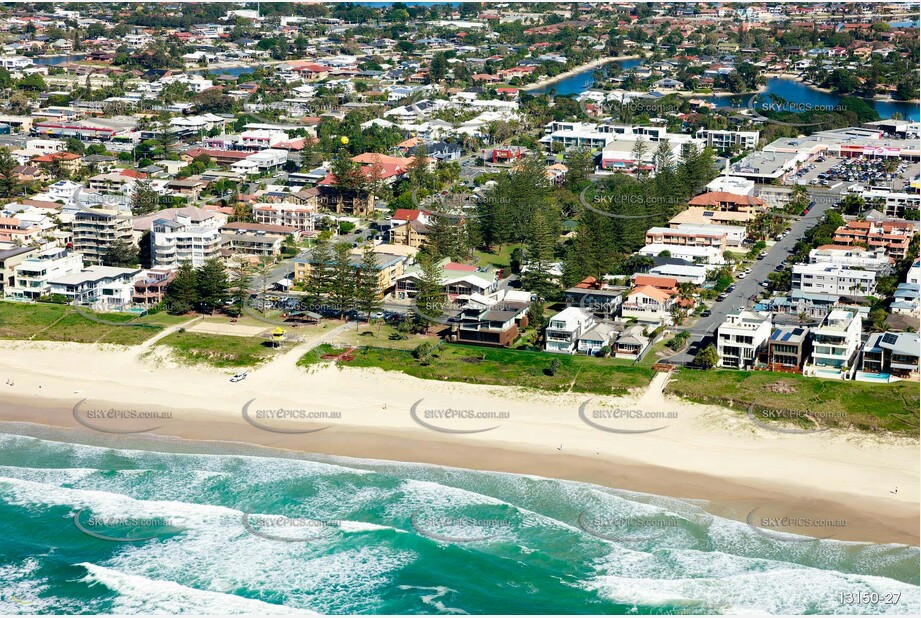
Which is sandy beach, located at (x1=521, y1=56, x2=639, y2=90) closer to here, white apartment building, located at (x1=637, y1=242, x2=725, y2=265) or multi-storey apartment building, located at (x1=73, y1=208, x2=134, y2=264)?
white apartment building, located at (x1=637, y1=242, x2=725, y2=265)

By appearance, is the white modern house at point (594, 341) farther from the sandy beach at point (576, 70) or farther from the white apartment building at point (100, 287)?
the sandy beach at point (576, 70)

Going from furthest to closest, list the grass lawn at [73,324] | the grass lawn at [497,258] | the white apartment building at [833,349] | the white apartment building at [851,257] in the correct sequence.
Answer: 1. the grass lawn at [497,258]
2. the white apartment building at [851,257]
3. the grass lawn at [73,324]
4. the white apartment building at [833,349]

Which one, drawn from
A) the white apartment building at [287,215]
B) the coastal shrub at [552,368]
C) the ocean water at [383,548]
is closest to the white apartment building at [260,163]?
the white apartment building at [287,215]

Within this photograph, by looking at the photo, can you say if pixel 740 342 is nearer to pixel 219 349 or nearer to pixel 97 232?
pixel 219 349

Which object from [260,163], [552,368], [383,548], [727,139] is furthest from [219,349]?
[727,139]

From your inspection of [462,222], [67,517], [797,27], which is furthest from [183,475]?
[797,27]

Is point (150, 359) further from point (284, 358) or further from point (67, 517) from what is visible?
point (67, 517)

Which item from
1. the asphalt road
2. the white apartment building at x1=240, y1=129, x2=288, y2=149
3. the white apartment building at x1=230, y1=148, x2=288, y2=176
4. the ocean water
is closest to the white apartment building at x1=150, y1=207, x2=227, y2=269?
the ocean water
